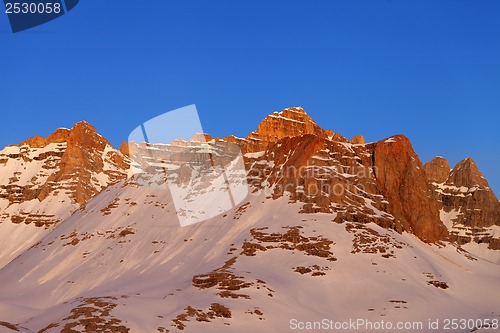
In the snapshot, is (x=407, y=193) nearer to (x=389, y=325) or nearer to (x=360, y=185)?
(x=360, y=185)

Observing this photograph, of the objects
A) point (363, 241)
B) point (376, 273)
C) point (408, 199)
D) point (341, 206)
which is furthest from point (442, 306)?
point (408, 199)

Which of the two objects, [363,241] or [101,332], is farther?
[363,241]

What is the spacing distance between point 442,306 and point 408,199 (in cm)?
6318

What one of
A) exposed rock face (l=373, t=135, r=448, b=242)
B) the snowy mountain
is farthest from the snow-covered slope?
exposed rock face (l=373, t=135, r=448, b=242)

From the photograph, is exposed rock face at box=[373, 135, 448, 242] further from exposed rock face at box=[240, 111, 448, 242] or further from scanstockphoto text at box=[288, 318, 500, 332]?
scanstockphoto text at box=[288, 318, 500, 332]

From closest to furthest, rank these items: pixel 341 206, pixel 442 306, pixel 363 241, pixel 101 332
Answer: pixel 101 332
pixel 442 306
pixel 363 241
pixel 341 206

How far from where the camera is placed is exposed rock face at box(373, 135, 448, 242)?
614ft

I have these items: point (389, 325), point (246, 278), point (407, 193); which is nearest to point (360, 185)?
point (407, 193)

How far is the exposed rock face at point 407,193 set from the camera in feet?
614

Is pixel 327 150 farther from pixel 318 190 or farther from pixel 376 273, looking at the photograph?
pixel 376 273

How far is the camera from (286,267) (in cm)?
14888

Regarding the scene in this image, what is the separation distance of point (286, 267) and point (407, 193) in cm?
5826

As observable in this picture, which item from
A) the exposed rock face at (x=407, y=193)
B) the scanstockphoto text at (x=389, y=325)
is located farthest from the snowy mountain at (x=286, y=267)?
the scanstockphoto text at (x=389, y=325)

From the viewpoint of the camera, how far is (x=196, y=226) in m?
188
